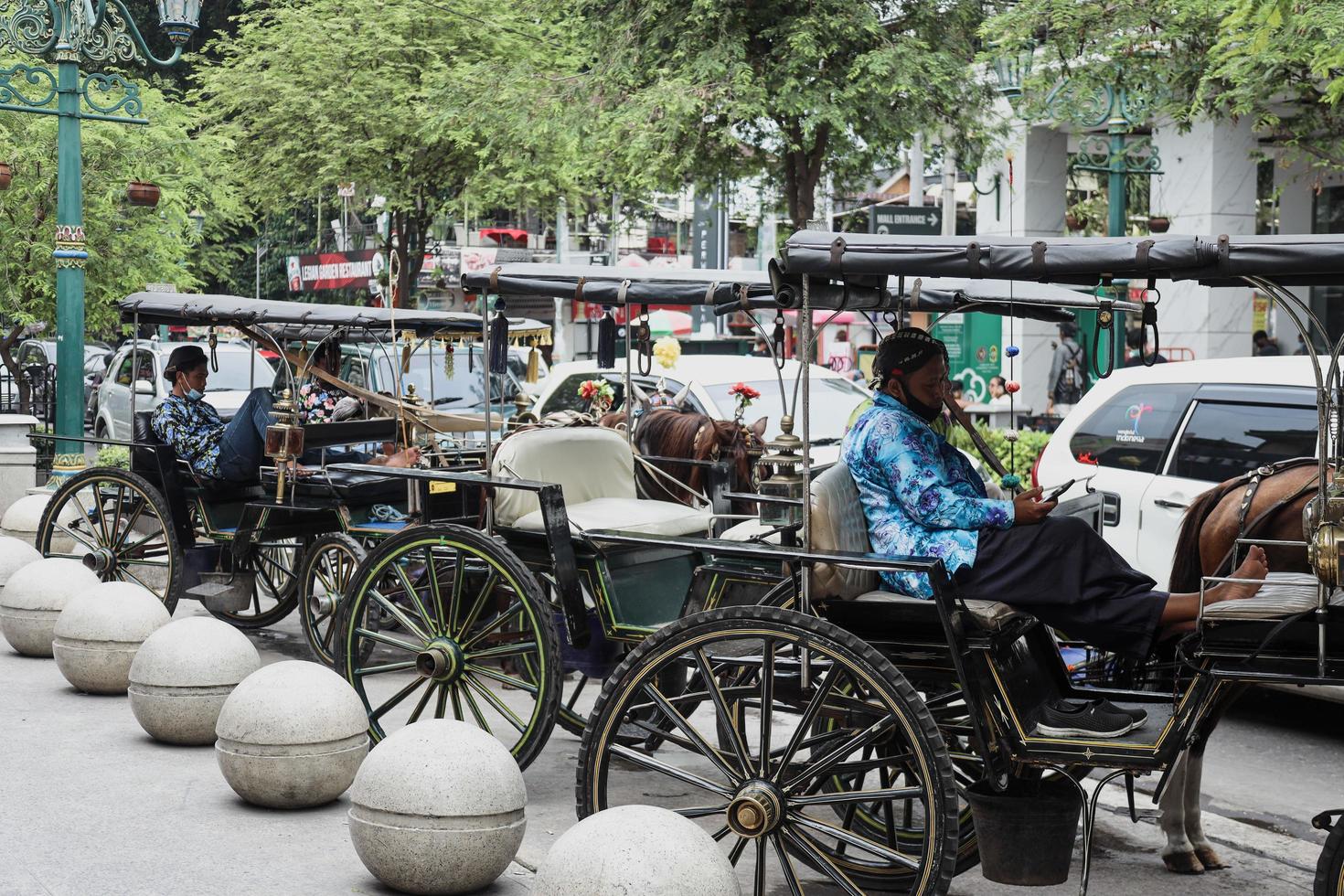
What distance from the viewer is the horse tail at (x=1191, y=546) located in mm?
6844

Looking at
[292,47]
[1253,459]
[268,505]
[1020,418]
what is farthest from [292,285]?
[1253,459]

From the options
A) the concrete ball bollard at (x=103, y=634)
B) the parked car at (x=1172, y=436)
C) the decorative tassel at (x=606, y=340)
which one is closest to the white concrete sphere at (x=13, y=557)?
the concrete ball bollard at (x=103, y=634)

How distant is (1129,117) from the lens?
58.3ft

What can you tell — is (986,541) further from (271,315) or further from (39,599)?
(39,599)

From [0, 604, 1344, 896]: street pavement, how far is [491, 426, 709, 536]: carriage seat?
128cm

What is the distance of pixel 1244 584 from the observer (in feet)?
18.6

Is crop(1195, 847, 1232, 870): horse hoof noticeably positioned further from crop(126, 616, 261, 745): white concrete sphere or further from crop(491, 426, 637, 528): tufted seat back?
crop(126, 616, 261, 745): white concrete sphere

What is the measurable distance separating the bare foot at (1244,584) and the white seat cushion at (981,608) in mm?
687

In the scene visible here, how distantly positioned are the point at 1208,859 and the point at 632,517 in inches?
120

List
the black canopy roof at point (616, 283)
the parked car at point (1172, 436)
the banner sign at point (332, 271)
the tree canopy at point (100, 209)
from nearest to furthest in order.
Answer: the black canopy roof at point (616, 283)
the parked car at point (1172, 436)
the tree canopy at point (100, 209)
the banner sign at point (332, 271)

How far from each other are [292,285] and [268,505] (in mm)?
30306

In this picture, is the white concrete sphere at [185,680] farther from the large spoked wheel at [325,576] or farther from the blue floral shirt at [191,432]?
the blue floral shirt at [191,432]

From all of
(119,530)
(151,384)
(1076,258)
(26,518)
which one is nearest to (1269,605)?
(1076,258)

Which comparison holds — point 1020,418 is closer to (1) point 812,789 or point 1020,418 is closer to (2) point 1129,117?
(2) point 1129,117
